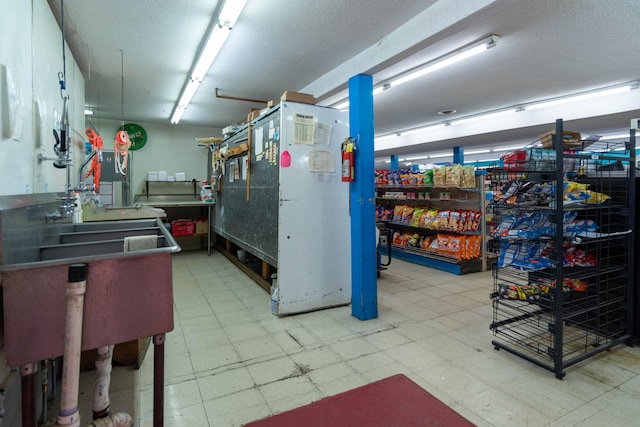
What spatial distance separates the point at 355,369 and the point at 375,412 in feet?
3.47

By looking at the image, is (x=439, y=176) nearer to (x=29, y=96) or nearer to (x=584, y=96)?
(x=584, y=96)

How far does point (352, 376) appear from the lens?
7.48 ft

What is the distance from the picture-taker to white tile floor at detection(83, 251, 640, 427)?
1926 millimetres

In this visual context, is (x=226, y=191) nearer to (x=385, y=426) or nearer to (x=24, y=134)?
(x=24, y=134)

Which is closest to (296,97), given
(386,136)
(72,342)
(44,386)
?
(72,342)

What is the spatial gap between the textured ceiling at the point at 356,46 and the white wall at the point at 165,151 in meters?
1.59

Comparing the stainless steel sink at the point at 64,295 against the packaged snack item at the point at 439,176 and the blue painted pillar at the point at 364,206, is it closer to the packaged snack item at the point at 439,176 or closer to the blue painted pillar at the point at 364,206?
the blue painted pillar at the point at 364,206

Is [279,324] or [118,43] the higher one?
[118,43]

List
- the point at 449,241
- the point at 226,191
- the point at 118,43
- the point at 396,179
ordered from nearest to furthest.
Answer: the point at 118,43 < the point at 449,241 < the point at 226,191 < the point at 396,179

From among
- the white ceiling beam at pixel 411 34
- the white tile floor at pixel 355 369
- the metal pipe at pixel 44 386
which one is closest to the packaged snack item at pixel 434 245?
the white tile floor at pixel 355 369

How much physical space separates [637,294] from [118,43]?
223 inches

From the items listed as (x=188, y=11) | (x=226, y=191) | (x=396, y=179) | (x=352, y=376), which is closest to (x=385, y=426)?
(x=352, y=376)

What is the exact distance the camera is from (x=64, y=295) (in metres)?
1.18

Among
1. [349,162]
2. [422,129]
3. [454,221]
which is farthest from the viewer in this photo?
[422,129]
